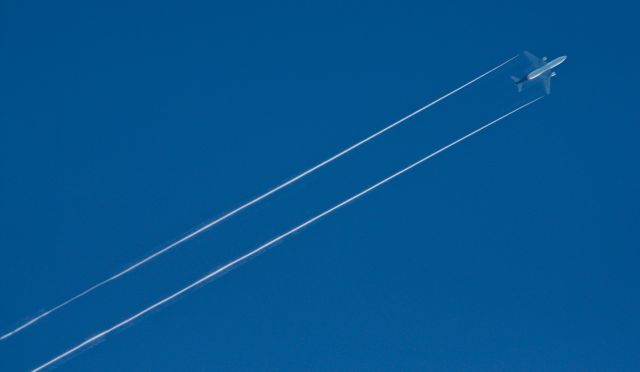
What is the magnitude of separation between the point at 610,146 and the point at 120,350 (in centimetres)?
321

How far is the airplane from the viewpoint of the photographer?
4.08 meters

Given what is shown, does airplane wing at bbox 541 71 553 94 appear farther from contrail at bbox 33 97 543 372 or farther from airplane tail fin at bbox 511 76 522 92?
contrail at bbox 33 97 543 372

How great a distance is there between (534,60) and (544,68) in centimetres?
10

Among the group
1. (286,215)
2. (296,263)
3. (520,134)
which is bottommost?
(296,263)

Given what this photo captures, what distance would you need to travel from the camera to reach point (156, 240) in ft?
12.7

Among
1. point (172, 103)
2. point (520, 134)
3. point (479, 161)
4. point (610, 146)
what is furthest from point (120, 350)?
point (610, 146)

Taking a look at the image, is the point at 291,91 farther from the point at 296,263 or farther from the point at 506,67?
the point at 506,67

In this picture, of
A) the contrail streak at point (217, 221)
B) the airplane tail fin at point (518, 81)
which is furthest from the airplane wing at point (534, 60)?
the contrail streak at point (217, 221)

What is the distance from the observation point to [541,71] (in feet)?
13.4

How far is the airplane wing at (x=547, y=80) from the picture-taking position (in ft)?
13.6

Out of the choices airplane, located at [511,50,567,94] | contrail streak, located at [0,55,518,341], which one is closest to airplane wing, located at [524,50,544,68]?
airplane, located at [511,50,567,94]

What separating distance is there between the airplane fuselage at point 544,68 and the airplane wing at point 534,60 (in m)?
0.04

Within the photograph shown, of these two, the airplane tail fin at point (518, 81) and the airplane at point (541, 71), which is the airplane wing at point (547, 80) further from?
the airplane tail fin at point (518, 81)

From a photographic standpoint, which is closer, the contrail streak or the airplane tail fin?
the contrail streak
